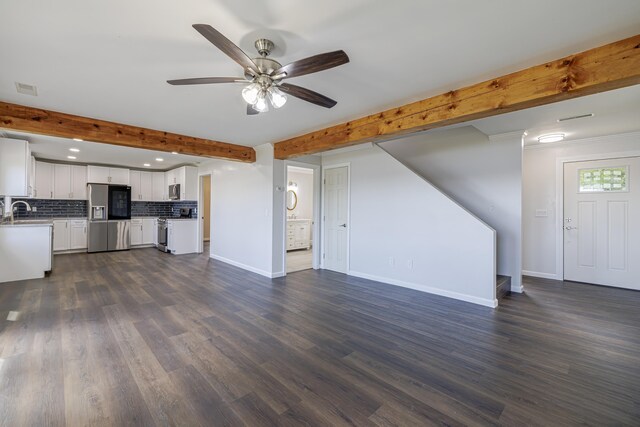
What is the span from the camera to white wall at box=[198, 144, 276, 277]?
485 cm

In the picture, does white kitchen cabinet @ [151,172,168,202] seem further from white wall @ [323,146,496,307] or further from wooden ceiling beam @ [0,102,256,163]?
white wall @ [323,146,496,307]

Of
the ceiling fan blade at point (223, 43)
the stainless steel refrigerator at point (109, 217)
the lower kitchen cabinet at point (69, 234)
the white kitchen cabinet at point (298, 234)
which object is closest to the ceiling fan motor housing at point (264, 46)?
the ceiling fan blade at point (223, 43)

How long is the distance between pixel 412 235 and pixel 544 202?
2.74 metres

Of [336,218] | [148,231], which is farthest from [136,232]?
[336,218]

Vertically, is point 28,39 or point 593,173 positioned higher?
point 28,39

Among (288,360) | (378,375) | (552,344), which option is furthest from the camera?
(552,344)

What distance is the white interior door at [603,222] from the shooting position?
414 centimetres

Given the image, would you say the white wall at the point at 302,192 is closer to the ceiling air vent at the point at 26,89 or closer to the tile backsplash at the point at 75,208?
the tile backsplash at the point at 75,208

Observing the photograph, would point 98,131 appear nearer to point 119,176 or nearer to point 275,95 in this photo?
point 275,95

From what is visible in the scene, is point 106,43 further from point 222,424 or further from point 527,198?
point 527,198

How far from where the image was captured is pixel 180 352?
7.66 ft

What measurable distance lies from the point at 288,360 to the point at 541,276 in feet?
16.6

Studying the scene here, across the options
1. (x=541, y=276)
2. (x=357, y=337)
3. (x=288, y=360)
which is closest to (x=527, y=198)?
(x=541, y=276)

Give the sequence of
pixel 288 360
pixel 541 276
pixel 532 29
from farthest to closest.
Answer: pixel 541 276 → pixel 288 360 → pixel 532 29
